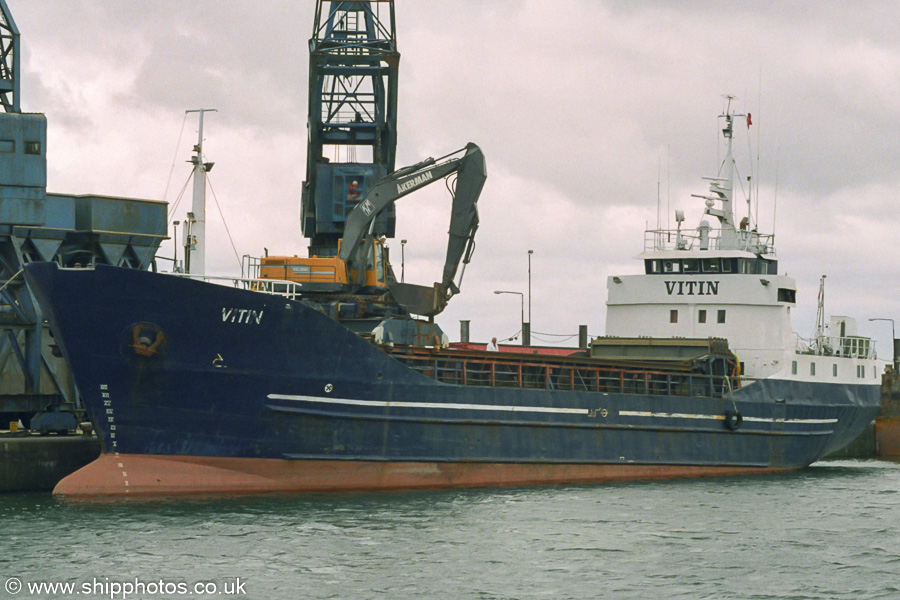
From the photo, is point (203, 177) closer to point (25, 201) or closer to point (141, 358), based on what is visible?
point (25, 201)

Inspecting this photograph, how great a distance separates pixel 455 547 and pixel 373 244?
11.2 meters

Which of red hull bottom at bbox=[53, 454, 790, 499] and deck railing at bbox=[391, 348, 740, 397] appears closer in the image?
red hull bottom at bbox=[53, 454, 790, 499]

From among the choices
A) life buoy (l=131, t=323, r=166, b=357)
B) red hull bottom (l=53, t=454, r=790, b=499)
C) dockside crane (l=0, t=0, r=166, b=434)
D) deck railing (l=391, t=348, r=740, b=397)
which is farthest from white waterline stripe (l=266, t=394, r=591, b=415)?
dockside crane (l=0, t=0, r=166, b=434)

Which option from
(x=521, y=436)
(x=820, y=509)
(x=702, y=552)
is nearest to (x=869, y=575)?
(x=702, y=552)

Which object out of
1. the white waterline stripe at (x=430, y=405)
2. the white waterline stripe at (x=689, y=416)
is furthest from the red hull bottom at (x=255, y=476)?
the white waterline stripe at (x=689, y=416)

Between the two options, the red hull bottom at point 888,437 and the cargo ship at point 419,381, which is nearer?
the cargo ship at point 419,381

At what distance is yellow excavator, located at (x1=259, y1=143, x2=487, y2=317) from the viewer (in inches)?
1045

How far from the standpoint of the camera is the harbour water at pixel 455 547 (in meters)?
15.8

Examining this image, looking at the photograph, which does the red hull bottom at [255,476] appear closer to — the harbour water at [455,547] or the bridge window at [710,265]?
the harbour water at [455,547]

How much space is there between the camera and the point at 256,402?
21938 millimetres

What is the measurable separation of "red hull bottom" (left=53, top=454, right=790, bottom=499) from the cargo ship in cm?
3

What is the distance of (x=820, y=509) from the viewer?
23.5 meters

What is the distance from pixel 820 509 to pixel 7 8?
2370 centimetres

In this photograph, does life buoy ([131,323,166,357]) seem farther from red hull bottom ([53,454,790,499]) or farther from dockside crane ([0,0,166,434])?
dockside crane ([0,0,166,434])
